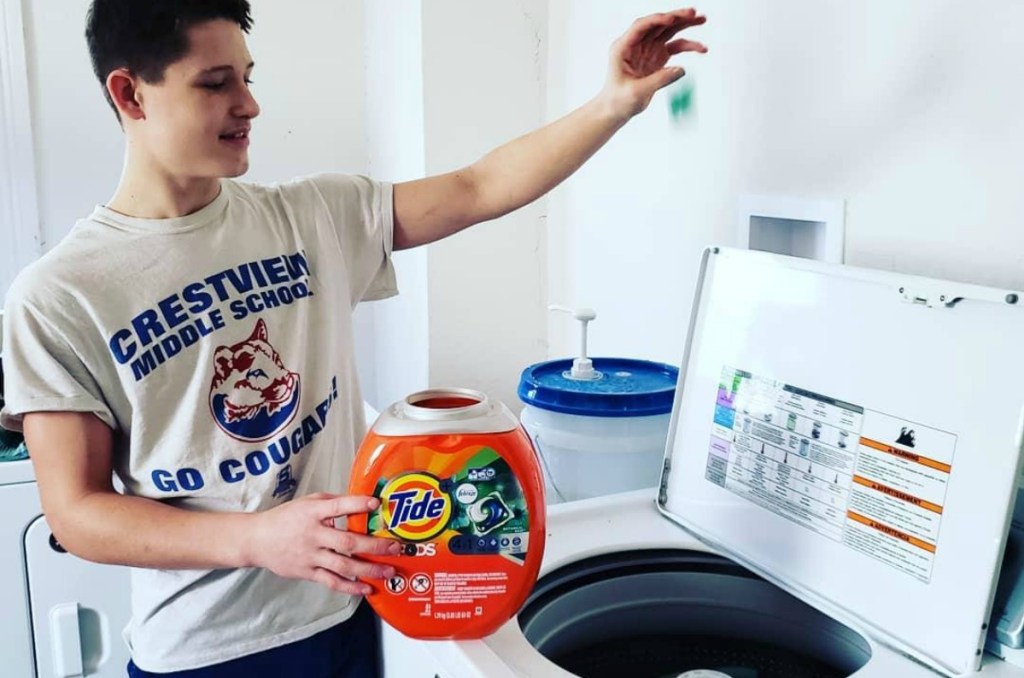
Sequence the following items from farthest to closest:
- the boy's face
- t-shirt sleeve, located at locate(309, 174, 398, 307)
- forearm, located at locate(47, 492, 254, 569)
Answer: t-shirt sleeve, located at locate(309, 174, 398, 307) → the boy's face → forearm, located at locate(47, 492, 254, 569)

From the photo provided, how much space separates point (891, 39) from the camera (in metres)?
1.22

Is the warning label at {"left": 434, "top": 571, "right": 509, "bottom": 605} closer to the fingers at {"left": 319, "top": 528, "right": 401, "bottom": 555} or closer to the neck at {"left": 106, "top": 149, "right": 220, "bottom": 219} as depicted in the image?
the fingers at {"left": 319, "top": 528, "right": 401, "bottom": 555}

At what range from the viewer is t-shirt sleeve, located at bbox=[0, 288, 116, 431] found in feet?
3.68

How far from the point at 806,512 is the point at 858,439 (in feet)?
0.43

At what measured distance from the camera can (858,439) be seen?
111cm

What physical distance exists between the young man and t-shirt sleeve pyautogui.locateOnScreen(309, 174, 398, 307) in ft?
0.14

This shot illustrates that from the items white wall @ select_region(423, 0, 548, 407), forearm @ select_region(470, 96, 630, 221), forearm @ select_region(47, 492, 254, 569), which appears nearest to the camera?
forearm @ select_region(47, 492, 254, 569)

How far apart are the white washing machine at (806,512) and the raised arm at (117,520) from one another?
0.81 feet

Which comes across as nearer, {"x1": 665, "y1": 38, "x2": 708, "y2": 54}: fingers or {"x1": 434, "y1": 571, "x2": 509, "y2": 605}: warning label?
{"x1": 434, "y1": 571, "x2": 509, "y2": 605}: warning label

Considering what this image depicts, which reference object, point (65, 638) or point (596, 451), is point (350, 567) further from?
point (65, 638)

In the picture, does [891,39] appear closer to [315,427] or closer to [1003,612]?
[1003,612]

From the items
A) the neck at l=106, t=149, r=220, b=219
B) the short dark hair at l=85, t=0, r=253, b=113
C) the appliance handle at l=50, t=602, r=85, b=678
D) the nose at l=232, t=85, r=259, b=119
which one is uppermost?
the short dark hair at l=85, t=0, r=253, b=113

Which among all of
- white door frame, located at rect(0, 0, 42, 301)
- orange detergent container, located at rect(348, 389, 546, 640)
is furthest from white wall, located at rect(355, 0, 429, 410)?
orange detergent container, located at rect(348, 389, 546, 640)

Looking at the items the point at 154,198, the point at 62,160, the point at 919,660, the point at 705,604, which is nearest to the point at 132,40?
the point at 154,198
